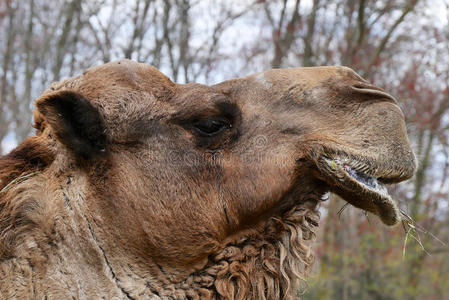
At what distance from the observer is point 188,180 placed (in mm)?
3059

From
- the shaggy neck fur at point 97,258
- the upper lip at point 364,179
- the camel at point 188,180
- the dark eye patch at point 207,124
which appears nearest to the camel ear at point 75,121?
the camel at point 188,180

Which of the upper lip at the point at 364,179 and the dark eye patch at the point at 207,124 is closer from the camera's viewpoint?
the upper lip at the point at 364,179

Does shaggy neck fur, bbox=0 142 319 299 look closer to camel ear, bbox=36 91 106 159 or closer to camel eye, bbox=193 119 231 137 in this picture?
camel ear, bbox=36 91 106 159

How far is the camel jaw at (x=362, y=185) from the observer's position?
284cm

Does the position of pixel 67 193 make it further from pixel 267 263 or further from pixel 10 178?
pixel 267 263

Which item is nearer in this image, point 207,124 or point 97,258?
point 97,258

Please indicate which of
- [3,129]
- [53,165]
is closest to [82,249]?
[53,165]

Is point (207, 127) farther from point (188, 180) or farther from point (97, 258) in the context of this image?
point (97, 258)

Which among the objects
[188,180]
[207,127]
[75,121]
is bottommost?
[188,180]

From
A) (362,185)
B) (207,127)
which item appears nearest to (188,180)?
(207,127)

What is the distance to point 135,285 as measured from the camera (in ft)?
9.43

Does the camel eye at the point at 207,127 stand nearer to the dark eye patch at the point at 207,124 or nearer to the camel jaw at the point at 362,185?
the dark eye patch at the point at 207,124

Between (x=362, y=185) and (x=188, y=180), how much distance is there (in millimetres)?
1016

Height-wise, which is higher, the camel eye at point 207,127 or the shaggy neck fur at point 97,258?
the camel eye at point 207,127
